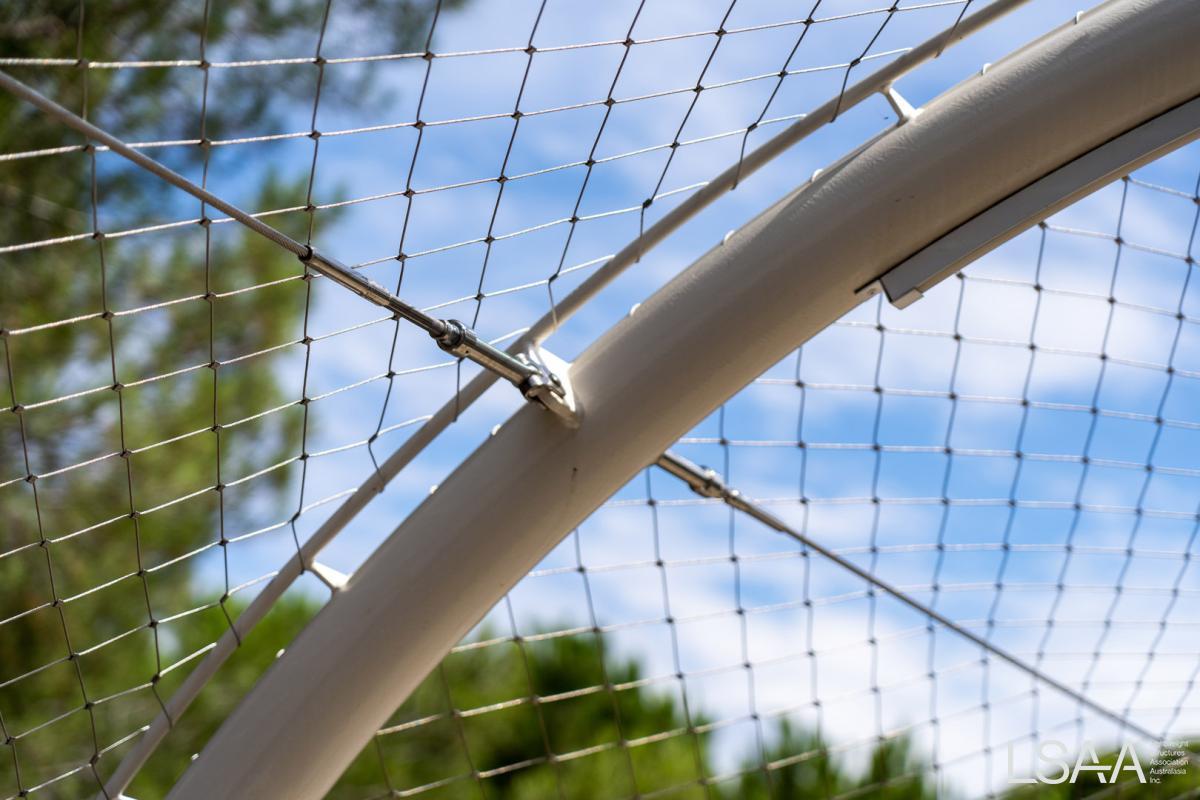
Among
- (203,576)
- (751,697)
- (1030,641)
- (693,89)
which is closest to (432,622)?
(693,89)

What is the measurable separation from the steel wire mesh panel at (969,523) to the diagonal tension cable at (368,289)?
0.56m

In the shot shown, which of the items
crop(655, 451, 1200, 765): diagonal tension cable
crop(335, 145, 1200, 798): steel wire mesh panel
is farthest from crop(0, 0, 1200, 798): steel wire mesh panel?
crop(655, 451, 1200, 765): diagonal tension cable

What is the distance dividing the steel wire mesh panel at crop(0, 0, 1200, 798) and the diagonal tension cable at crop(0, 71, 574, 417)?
0.10 meters

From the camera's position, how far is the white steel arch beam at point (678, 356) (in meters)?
1.58

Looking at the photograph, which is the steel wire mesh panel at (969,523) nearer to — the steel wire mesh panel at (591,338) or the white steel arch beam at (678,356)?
the steel wire mesh panel at (591,338)

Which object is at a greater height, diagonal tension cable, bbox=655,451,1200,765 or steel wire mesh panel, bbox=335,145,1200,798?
steel wire mesh panel, bbox=335,145,1200,798

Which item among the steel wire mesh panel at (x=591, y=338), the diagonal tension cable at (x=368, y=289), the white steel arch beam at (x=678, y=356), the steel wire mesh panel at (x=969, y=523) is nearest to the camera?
the diagonal tension cable at (x=368, y=289)

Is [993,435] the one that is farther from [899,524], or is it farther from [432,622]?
[432,622]

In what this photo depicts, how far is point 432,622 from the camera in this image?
1717mm

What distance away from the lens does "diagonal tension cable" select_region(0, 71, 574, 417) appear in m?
1.35

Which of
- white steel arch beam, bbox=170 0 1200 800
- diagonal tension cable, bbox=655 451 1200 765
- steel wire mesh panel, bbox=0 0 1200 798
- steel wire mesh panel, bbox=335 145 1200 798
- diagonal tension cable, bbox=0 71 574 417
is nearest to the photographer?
diagonal tension cable, bbox=0 71 574 417

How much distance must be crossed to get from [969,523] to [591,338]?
119cm

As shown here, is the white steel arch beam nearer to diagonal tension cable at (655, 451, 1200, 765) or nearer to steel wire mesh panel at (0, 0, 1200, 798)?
steel wire mesh panel at (0, 0, 1200, 798)

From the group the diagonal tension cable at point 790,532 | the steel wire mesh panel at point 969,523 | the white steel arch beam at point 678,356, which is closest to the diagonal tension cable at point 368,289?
the white steel arch beam at point 678,356
